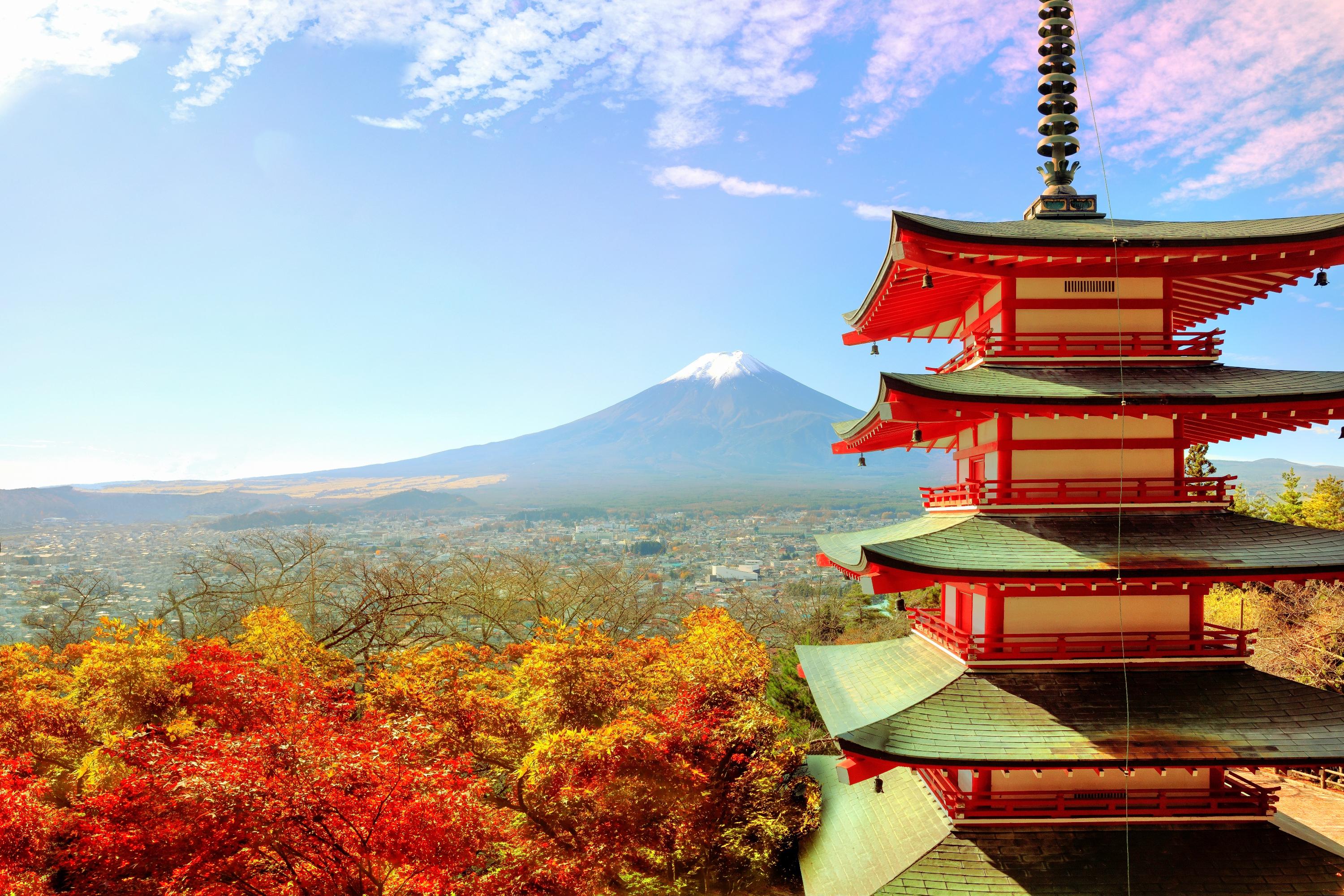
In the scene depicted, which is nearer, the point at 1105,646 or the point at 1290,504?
the point at 1105,646

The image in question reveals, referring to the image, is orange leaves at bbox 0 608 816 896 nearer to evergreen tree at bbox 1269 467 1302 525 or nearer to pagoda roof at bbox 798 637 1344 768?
pagoda roof at bbox 798 637 1344 768

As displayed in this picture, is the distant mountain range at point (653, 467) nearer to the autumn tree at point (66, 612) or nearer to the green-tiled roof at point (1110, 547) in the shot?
the autumn tree at point (66, 612)

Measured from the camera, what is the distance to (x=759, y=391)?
155m

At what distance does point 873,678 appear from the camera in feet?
27.8

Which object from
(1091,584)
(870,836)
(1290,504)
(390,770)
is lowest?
(870,836)

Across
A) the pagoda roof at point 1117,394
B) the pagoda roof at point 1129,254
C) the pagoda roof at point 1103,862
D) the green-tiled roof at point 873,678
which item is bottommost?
the pagoda roof at point 1103,862

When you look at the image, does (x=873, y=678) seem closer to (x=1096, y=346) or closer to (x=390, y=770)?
(x=1096, y=346)

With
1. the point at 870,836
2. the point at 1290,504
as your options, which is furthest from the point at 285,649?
the point at 1290,504

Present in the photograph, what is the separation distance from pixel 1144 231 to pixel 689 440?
135313 mm

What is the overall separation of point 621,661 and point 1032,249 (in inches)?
474

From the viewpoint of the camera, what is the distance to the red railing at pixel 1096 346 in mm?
7637

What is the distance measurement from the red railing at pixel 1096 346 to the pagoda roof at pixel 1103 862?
16.4 ft

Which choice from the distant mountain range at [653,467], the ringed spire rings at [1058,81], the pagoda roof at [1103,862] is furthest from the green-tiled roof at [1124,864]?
the distant mountain range at [653,467]

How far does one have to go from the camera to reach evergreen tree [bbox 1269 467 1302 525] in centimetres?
2638
